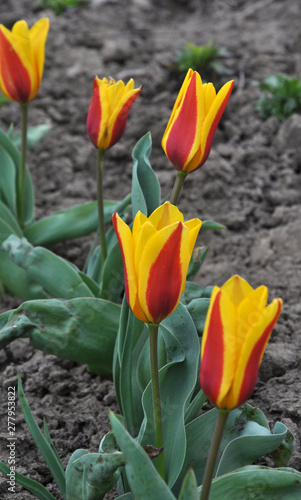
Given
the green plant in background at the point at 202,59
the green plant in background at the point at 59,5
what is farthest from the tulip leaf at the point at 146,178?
the green plant in background at the point at 59,5

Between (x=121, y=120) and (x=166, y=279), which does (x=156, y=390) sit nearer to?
(x=166, y=279)

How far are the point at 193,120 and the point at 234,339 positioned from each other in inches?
21.6

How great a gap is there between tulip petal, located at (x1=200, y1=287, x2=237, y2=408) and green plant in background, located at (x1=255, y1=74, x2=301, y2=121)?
7.11 feet

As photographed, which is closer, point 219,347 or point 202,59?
point 219,347

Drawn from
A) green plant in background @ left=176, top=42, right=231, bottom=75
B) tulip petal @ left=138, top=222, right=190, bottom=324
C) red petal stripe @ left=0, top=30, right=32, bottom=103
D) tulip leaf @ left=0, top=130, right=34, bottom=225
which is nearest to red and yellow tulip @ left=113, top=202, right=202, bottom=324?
tulip petal @ left=138, top=222, right=190, bottom=324

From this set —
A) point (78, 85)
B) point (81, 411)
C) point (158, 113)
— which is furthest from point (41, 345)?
point (78, 85)

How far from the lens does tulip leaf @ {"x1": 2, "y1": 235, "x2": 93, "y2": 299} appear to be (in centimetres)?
171

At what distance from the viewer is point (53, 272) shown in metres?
1.72

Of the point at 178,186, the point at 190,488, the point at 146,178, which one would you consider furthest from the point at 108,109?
the point at 190,488

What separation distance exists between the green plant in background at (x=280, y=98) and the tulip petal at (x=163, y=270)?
6.67ft

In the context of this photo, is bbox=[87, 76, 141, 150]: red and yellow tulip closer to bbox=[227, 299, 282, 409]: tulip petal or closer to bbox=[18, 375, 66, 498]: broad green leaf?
bbox=[18, 375, 66, 498]: broad green leaf

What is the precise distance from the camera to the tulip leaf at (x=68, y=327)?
56.2 inches

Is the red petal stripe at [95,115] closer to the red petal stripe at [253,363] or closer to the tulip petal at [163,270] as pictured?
the tulip petal at [163,270]

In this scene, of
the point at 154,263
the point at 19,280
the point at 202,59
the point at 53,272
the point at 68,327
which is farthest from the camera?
the point at 202,59
